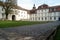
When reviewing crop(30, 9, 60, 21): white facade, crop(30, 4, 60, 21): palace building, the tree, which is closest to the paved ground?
the tree

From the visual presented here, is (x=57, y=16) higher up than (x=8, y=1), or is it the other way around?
(x=8, y=1)

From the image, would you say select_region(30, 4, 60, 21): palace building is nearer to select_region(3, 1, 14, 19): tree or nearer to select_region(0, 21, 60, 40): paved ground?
select_region(3, 1, 14, 19): tree

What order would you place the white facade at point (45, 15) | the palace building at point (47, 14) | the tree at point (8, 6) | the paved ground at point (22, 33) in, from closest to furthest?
1. the paved ground at point (22, 33)
2. the tree at point (8, 6)
3. the white facade at point (45, 15)
4. the palace building at point (47, 14)

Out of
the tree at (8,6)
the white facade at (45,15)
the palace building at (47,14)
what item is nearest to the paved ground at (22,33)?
the tree at (8,6)

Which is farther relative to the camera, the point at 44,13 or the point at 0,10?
the point at 44,13

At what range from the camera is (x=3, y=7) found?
224ft

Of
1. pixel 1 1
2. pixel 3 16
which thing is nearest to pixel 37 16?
pixel 3 16

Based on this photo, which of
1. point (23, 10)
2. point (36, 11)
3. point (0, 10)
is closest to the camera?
point (0, 10)

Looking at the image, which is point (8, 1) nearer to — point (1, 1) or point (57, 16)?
point (1, 1)

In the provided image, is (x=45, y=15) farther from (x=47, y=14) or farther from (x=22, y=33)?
(x=22, y=33)

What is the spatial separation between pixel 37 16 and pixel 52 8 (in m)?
12.0

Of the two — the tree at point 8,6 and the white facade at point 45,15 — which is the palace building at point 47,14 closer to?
the white facade at point 45,15

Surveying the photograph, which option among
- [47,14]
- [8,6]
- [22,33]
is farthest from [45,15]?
[22,33]

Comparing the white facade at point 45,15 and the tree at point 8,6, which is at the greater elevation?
the tree at point 8,6
